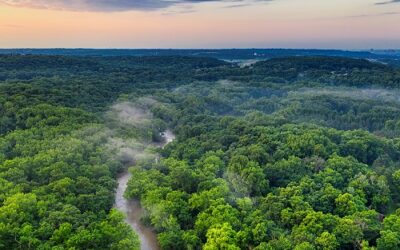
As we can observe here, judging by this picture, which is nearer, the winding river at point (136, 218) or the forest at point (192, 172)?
the forest at point (192, 172)

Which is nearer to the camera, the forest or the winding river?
the forest

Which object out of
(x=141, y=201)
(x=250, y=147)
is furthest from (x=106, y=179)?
(x=250, y=147)

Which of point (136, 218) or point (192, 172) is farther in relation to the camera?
point (192, 172)

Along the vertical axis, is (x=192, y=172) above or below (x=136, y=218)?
above

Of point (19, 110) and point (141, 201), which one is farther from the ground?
point (19, 110)

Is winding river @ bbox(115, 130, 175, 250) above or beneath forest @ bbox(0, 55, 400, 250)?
beneath

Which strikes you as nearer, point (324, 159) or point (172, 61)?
point (324, 159)

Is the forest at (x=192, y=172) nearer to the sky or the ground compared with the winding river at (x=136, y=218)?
nearer to the sky

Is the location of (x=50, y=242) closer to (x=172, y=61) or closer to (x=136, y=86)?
(x=136, y=86)
